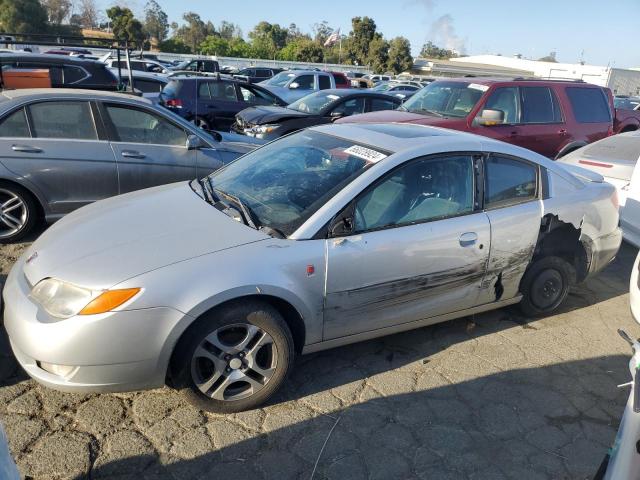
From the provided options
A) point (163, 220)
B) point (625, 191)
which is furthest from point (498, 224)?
point (625, 191)

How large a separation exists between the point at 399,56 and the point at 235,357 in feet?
173

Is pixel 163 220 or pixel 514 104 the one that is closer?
pixel 163 220

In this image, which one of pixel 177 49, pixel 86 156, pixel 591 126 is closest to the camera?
pixel 86 156

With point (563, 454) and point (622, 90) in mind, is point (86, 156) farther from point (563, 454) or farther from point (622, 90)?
point (622, 90)

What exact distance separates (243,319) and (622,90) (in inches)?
2272

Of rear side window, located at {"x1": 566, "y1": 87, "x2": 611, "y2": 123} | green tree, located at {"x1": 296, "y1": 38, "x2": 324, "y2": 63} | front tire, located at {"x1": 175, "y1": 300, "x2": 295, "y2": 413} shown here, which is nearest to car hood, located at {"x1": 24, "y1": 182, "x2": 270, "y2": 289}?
front tire, located at {"x1": 175, "y1": 300, "x2": 295, "y2": 413}

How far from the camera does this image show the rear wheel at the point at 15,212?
4.88m

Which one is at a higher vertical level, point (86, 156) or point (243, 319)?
point (86, 156)

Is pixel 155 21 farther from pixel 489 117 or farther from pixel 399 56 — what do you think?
pixel 489 117

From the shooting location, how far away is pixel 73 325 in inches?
96.6

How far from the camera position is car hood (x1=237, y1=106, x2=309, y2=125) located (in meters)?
9.33

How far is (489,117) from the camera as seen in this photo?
7.10 m

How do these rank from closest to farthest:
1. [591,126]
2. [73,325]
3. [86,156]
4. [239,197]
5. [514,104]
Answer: [73,325]
[239,197]
[86,156]
[514,104]
[591,126]

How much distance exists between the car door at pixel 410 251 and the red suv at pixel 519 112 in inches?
155
